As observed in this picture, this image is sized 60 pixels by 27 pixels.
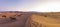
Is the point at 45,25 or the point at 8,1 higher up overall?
the point at 8,1

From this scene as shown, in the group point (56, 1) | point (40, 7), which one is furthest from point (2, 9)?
point (56, 1)

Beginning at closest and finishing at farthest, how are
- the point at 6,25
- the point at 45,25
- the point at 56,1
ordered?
the point at 45,25
the point at 6,25
the point at 56,1

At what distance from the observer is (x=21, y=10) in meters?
1.43

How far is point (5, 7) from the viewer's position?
4.68ft

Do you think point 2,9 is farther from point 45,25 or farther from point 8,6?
point 45,25

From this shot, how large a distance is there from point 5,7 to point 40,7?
19.4 inches

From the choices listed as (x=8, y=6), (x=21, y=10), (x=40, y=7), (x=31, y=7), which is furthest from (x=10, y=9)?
(x=40, y=7)

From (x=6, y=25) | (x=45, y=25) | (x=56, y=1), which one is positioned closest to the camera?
(x=45, y=25)

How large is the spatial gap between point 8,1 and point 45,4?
1.69ft

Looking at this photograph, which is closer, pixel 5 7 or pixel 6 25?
pixel 6 25

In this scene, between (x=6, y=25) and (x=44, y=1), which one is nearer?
(x=6, y=25)

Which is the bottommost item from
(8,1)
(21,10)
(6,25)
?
(6,25)

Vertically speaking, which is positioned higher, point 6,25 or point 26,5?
point 26,5

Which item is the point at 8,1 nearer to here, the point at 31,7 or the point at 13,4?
the point at 13,4
